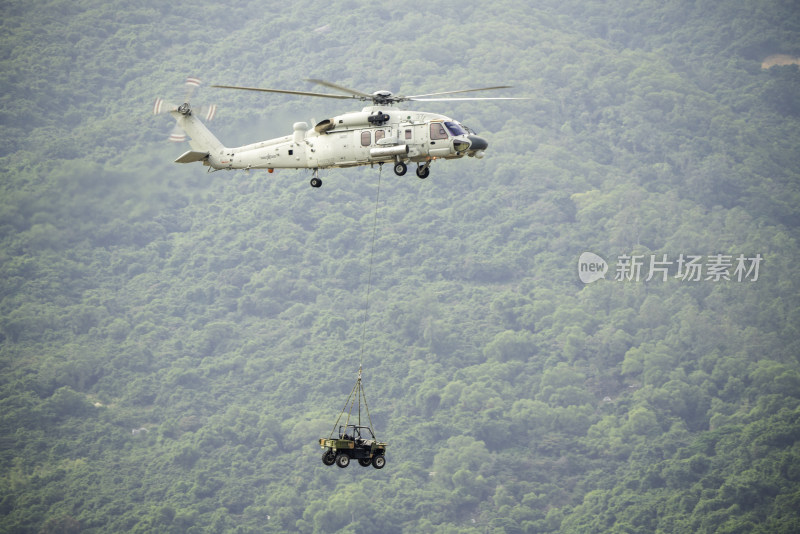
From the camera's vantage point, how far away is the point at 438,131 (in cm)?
4438

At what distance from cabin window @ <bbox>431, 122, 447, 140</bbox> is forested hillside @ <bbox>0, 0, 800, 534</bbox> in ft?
276

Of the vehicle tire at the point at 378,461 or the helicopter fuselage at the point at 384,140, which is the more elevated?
the helicopter fuselage at the point at 384,140

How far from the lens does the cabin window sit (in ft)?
145

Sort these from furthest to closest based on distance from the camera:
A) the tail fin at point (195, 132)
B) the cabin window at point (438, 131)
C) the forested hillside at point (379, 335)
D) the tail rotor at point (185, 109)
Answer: the forested hillside at point (379, 335)
the tail fin at point (195, 132)
the tail rotor at point (185, 109)
the cabin window at point (438, 131)

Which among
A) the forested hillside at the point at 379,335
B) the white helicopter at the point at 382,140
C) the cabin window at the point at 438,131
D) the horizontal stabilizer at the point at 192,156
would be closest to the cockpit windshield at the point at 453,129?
the white helicopter at the point at 382,140

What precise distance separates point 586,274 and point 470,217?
63.0 ft

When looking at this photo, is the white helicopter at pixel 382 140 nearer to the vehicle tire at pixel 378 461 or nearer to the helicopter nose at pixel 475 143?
the helicopter nose at pixel 475 143

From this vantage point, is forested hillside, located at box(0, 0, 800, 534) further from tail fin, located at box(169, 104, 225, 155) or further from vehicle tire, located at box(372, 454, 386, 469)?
vehicle tire, located at box(372, 454, 386, 469)

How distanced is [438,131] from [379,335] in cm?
11636

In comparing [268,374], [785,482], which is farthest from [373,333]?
[785,482]

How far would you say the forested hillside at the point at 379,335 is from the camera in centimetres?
13288

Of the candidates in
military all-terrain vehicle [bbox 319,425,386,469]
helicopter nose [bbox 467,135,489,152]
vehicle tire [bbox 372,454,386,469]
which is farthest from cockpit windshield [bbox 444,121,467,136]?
vehicle tire [bbox 372,454,386,469]

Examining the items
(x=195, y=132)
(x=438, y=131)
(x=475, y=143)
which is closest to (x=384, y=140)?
(x=438, y=131)

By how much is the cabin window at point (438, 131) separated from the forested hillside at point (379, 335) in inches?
3316
